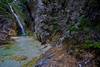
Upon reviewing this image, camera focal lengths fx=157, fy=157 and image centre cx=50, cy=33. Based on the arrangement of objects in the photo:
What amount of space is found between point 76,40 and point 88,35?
581 millimetres

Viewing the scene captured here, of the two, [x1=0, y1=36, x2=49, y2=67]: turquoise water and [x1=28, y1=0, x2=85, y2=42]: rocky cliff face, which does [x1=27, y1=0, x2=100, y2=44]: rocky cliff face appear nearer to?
[x1=28, y1=0, x2=85, y2=42]: rocky cliff face

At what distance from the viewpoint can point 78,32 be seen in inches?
289

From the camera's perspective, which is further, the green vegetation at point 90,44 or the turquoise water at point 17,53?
the turquoise water at point 17,53

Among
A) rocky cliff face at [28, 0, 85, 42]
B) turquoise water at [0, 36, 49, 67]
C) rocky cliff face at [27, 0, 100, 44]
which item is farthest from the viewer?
rocky cliff face at [28, 0, 85, 42]

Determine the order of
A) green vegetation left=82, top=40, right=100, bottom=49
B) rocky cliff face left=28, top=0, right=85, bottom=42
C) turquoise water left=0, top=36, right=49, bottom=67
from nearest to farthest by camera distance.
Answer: green vegetation left=82, top=40, right=100, bottom=49 → turquoise water left=0, top=36, right=49, bottom=67 → rocky cliff face left=28, top=0, right=85, bottom=42

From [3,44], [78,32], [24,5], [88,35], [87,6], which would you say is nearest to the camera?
[88,35]

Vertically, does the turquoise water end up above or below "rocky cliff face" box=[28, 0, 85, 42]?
below

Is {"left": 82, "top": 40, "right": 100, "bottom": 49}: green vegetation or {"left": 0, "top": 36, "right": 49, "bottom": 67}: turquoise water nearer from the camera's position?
{"left": 82, "top": 40, "right": 100, "bottom": 49}: green vegetation

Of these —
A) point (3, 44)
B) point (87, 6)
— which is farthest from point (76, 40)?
point (3, 44)

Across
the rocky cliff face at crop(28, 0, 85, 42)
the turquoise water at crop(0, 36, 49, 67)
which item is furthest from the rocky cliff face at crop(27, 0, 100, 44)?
the turquoise water at crop(0, 36, 49, 67)

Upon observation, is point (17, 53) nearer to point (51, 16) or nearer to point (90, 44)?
point (51, 16)

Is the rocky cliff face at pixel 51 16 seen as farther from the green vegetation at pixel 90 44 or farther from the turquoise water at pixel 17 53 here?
the green vegetation at pixel 90 44

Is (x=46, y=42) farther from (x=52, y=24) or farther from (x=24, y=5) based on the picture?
(x=24, y=5)

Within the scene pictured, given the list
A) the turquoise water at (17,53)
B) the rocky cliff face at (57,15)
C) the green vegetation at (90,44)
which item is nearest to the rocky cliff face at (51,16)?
the rocky cliff face at (57,15)
